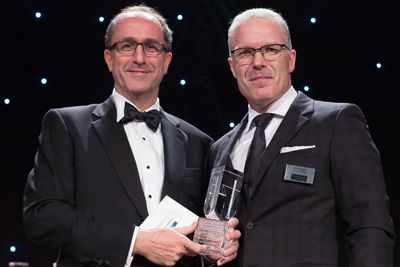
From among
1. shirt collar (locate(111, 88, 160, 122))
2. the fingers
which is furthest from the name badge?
shirt collar (locate(111, 88, 160, 122))

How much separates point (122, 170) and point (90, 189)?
145 millimetres

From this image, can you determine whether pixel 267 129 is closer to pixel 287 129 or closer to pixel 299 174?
pixel 287 129

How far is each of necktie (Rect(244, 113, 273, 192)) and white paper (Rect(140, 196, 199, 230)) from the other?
25 centimetres

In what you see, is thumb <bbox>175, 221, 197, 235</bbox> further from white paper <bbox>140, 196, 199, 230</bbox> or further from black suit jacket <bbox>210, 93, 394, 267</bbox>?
black suit jacket <bbox>210, 93, 394, 267</bbox>

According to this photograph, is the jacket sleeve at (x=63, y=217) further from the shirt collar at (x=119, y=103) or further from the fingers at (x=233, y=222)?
the fingers at (x=233, y=222)

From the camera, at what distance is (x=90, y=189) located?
9.42 feet

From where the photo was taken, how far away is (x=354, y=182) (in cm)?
262

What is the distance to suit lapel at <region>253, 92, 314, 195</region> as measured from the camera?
2744 mm

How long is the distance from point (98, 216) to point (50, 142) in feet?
1.16

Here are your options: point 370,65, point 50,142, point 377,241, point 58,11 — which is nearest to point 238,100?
point 370,65

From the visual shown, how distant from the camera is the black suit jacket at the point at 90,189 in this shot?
275 cm

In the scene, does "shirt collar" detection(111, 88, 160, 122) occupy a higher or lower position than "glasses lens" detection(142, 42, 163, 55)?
lower

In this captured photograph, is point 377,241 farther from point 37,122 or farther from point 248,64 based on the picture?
point 37,122

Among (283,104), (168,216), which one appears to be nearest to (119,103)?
(168,216)
